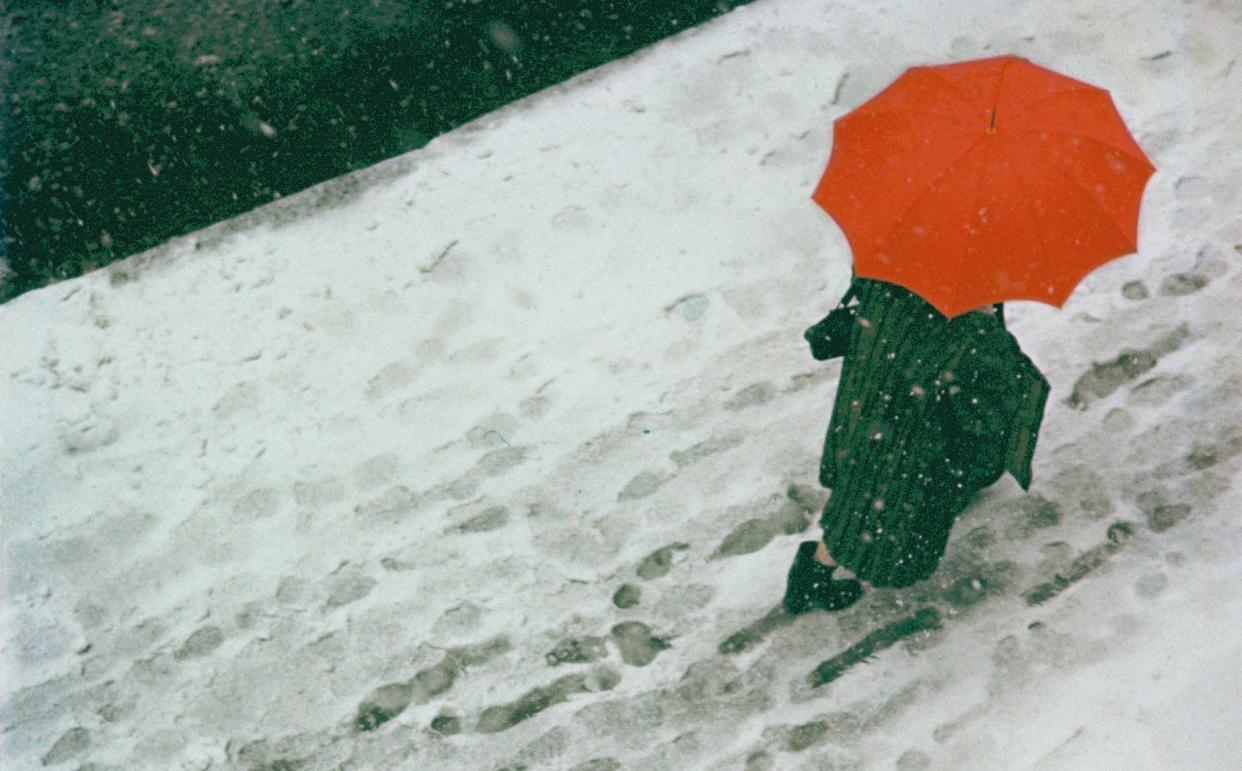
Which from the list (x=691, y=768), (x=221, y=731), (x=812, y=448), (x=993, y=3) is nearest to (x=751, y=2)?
(x=993, y=3)

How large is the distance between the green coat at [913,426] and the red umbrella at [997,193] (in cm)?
26

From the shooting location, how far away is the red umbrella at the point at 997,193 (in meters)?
1.84

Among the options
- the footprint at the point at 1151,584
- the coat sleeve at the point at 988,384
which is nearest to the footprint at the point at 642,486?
the coat sleeve at the point at 988,384

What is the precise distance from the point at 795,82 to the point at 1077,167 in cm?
128

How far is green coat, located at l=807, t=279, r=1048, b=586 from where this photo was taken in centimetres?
213

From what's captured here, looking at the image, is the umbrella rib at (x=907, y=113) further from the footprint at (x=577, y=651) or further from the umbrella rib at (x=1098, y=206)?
the footprint at (x=577, y=651)

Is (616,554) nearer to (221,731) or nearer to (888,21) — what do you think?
(221,731)

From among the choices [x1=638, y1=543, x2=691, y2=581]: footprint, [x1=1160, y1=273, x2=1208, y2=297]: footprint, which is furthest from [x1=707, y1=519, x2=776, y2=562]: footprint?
[x1=1160, y1=273, x2=1208, y2=297]: footprint

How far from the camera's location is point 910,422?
2258 mm

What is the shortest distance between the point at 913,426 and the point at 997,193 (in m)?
0.64

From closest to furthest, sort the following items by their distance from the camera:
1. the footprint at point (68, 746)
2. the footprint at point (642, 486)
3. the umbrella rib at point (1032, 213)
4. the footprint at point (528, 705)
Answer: the umbrella rib at point (1032, 213) → the footprint at point (68, 746) → the footprint at point (528, 705) → the footprint at point (642, 486)

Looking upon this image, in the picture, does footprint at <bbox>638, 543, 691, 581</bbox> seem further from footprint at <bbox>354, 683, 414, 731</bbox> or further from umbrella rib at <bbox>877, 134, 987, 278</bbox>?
umbrella rib at <bbox>877, 134, 987, 278</bbox>

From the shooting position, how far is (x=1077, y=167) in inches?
73.0

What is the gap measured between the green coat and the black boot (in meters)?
0.18
